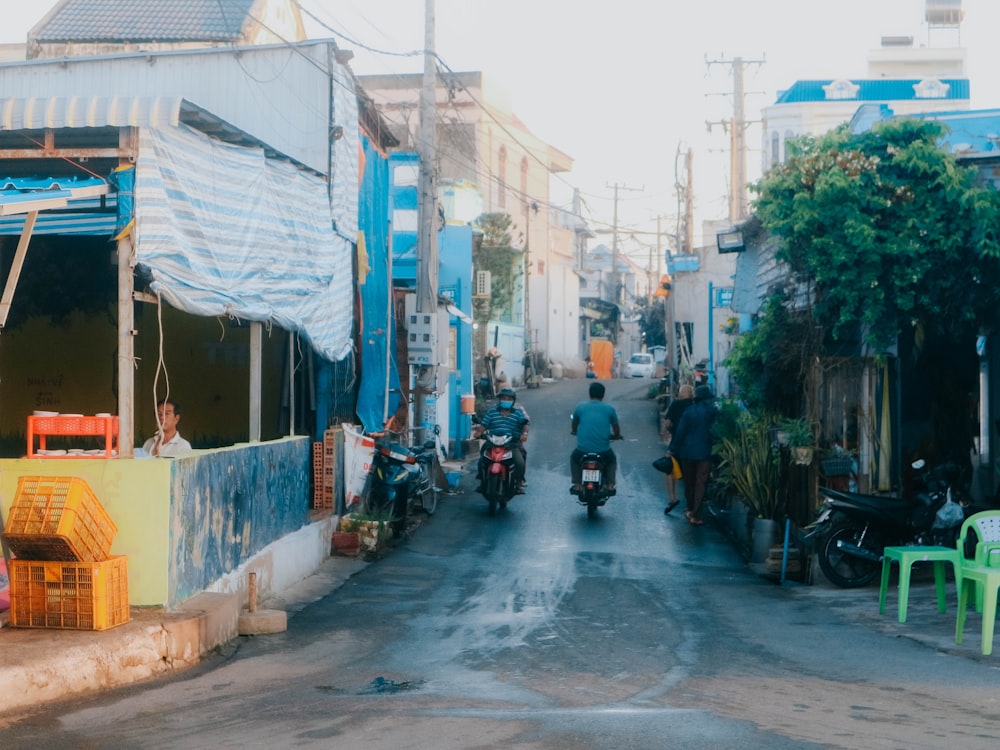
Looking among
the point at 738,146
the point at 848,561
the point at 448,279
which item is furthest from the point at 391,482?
the point at 738,146

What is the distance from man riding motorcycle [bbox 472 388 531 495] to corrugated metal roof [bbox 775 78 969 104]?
4135 centimetres

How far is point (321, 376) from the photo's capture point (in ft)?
48.4

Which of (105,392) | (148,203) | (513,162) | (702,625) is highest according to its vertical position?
(513,162)

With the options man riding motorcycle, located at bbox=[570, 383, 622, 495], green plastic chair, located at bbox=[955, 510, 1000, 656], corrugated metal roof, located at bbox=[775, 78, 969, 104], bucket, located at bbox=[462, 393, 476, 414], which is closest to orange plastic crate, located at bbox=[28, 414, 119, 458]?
green plastic chair, located at bbox=[955, 510, 1000, 656]

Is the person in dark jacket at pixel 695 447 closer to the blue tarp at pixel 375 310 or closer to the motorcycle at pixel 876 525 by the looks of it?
the blue tarp at pixel 375 310

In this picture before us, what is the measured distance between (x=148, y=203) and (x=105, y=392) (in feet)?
19.8

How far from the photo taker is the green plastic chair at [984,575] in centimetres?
830

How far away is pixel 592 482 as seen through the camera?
55.7 feet

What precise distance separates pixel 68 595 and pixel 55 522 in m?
0.50

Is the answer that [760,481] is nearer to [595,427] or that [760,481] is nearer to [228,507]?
[595,427]

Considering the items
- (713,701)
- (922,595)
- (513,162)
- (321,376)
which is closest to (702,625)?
(922,595)

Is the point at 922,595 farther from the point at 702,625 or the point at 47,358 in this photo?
the point at 47,358

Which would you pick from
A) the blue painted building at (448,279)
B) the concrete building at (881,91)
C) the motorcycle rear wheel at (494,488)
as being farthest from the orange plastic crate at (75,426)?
the concrete building at (881,91)

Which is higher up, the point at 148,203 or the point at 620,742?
the point at 148,203
